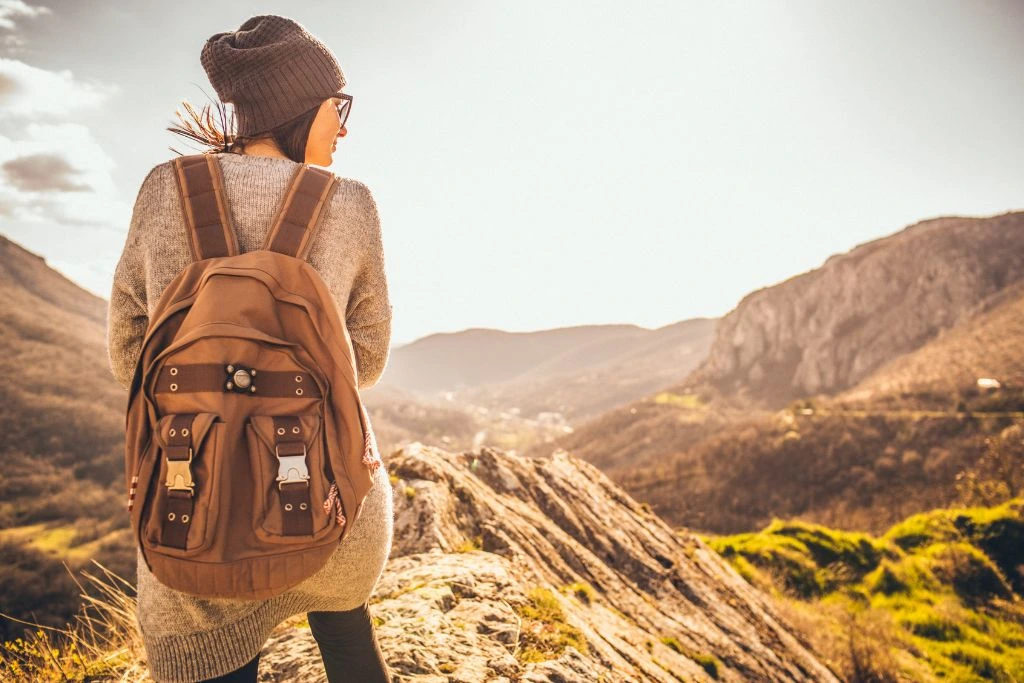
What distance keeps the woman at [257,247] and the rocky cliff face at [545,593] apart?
167 cm

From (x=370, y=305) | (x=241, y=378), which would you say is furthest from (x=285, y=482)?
(x=370, y=305)

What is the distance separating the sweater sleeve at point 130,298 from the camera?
1.59m

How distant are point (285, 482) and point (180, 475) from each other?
0.84 feet

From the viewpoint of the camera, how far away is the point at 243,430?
1.31 metres

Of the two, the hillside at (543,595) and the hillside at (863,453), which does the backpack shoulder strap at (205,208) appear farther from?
the hillside at (863,453)

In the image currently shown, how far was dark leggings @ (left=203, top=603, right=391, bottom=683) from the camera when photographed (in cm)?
182

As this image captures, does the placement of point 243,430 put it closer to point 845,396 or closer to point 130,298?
point 130,298

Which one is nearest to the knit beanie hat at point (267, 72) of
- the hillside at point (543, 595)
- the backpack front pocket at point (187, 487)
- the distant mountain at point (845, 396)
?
the backpack front pocket at point (187, 487)

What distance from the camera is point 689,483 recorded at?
55.8 meters

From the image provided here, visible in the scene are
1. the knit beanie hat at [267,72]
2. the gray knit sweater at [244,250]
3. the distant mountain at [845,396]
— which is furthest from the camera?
the distant mountain at [845,396]

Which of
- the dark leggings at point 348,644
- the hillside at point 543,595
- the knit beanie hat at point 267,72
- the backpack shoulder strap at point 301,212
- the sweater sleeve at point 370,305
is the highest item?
the knit beanie hat at point 267,72

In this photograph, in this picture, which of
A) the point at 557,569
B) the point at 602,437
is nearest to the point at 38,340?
the point at 602,437

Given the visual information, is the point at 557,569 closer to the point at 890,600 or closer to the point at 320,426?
the point at 320,426

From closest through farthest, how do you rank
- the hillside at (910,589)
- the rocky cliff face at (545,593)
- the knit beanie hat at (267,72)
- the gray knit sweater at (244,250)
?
1. the gray knit sweater at (244,250)
2. the knit beanie hat at (267,72)
3. the rocky cliff face at (545,593)
4. the hillside at (910,589)
